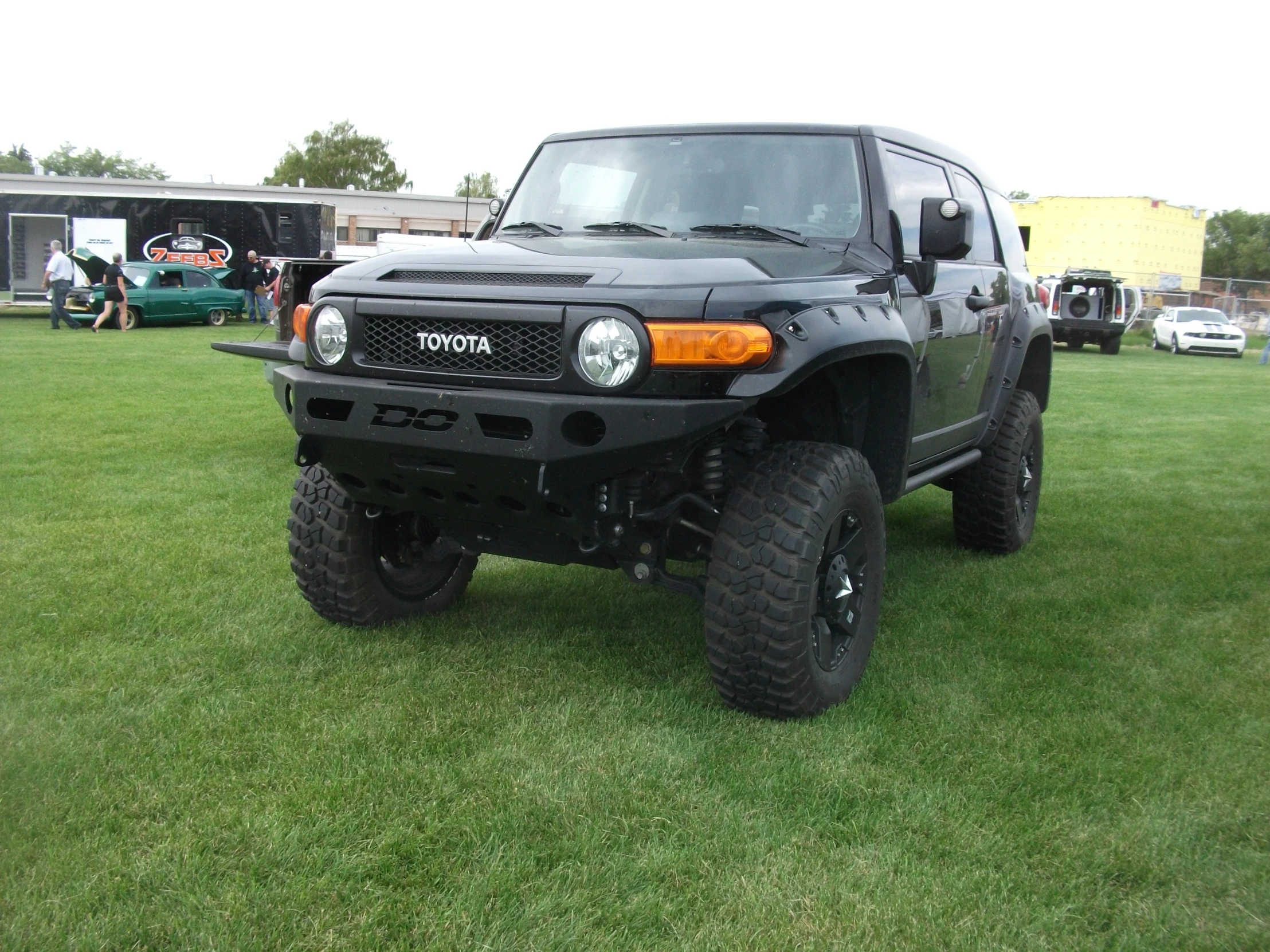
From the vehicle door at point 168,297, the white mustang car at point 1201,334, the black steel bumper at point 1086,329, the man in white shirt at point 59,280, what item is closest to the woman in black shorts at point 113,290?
the man in white shirt at point 59,280

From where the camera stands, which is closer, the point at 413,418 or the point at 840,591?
the point at 413,418

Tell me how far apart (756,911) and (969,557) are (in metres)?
3.85

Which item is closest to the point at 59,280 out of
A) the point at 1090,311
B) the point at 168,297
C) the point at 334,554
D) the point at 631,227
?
the point at 168,297

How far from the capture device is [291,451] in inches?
335

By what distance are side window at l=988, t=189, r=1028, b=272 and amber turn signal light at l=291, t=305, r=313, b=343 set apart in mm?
3822

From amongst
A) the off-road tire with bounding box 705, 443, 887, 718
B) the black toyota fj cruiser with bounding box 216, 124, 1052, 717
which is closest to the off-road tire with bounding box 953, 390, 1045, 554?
the black toyota fj cruiser with bounding box 216, 124, 1052, 717

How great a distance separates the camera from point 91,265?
23.5m

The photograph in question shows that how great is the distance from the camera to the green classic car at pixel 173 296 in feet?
72.8

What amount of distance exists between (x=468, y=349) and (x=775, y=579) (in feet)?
3.82

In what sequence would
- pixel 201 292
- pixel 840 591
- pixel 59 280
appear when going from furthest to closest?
pixel 201 292 < pixel 59 280 < pixel 840 591

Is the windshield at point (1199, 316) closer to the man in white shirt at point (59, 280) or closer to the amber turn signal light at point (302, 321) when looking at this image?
the man in white shirt at point (59, 280)

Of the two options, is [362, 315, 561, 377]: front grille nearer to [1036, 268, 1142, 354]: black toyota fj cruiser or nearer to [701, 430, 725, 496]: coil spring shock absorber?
[701, 430, 725, 496]: coil spring shock absorber

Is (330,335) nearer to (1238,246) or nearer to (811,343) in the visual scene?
(811,343)

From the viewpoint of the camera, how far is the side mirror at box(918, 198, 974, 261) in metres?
4.17
